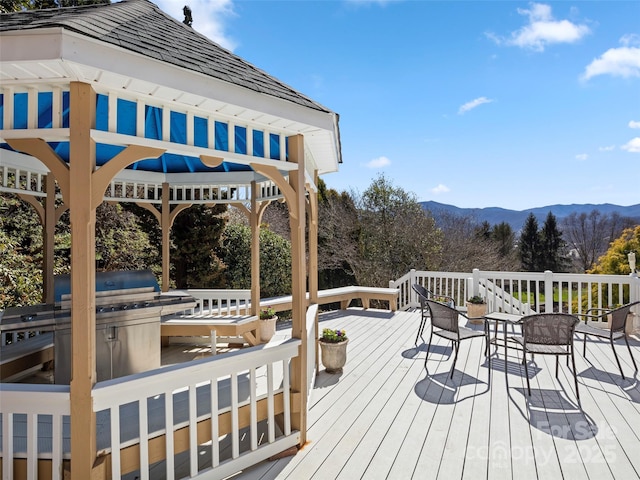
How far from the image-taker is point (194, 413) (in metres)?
2.33

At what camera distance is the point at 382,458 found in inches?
101

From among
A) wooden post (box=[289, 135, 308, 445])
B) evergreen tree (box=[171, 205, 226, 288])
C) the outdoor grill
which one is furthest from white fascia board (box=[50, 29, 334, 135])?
evergreen tree (box=[171, 205, 226, 288])

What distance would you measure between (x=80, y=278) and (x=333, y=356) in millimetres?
3031

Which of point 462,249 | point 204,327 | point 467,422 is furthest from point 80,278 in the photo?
point 462,249

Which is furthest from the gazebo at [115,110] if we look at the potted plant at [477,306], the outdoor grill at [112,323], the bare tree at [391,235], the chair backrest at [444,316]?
the bare tree at [391,235]

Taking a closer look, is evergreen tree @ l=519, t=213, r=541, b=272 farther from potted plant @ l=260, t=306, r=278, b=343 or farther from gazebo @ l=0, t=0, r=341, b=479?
gazebo @ l=0, t=0, r=341, b=479

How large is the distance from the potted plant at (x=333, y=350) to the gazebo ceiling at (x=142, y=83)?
229cm

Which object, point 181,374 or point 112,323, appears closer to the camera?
point 181,374

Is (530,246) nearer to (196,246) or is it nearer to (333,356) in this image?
(196,246)

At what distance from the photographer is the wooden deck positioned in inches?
96.9

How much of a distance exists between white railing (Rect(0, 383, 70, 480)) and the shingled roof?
1876 mm

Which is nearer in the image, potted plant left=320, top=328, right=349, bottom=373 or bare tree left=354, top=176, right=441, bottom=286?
potted plant left=320, top=328, right=349, bottom=373

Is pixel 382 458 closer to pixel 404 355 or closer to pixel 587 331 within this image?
pixel 404 355

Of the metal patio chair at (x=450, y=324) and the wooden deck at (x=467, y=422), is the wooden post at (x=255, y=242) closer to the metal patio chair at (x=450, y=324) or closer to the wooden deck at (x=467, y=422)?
the wooden deck at (x=467, y=422)
